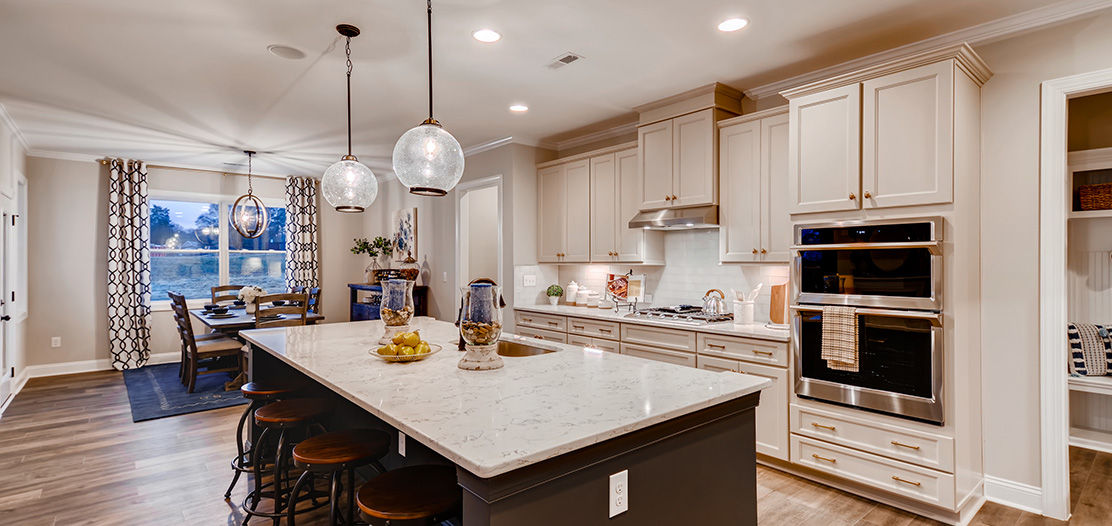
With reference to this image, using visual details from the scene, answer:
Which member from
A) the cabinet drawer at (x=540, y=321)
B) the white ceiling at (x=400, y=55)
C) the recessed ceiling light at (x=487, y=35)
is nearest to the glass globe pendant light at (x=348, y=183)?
the white ceiling at (x=400, y=55)

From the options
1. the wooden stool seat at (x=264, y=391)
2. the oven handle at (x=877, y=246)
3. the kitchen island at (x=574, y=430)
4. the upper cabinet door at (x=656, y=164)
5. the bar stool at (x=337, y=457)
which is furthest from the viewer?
the upper cabinet door at (x=656, y=164)

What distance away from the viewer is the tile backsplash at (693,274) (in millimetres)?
3922

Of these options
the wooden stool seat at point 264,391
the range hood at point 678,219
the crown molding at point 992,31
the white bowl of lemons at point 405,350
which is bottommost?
the wooden stool seat at point 264,391

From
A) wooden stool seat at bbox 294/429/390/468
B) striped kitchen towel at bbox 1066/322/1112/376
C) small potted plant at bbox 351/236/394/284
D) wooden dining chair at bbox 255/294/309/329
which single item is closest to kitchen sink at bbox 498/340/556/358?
wooden stool seat at bbox 294/429/390/468

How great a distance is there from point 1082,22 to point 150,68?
17.2 ft

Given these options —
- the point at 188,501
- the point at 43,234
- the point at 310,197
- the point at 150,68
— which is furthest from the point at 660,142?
the point at 43,234

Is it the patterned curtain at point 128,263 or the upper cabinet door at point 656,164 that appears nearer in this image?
the upper cabinet door at point 656,164

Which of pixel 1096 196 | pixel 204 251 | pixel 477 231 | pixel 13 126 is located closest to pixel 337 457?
pixel 477 231

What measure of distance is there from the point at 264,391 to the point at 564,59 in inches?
101

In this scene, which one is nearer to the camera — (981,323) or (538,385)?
(538,385)

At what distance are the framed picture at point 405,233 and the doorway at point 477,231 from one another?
94 centimetres

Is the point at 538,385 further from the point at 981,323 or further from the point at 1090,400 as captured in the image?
the point at 1090,400

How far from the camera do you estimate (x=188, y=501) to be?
115 inches

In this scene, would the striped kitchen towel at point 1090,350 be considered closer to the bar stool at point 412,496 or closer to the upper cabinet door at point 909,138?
the upper cabinet door at point 909,138
